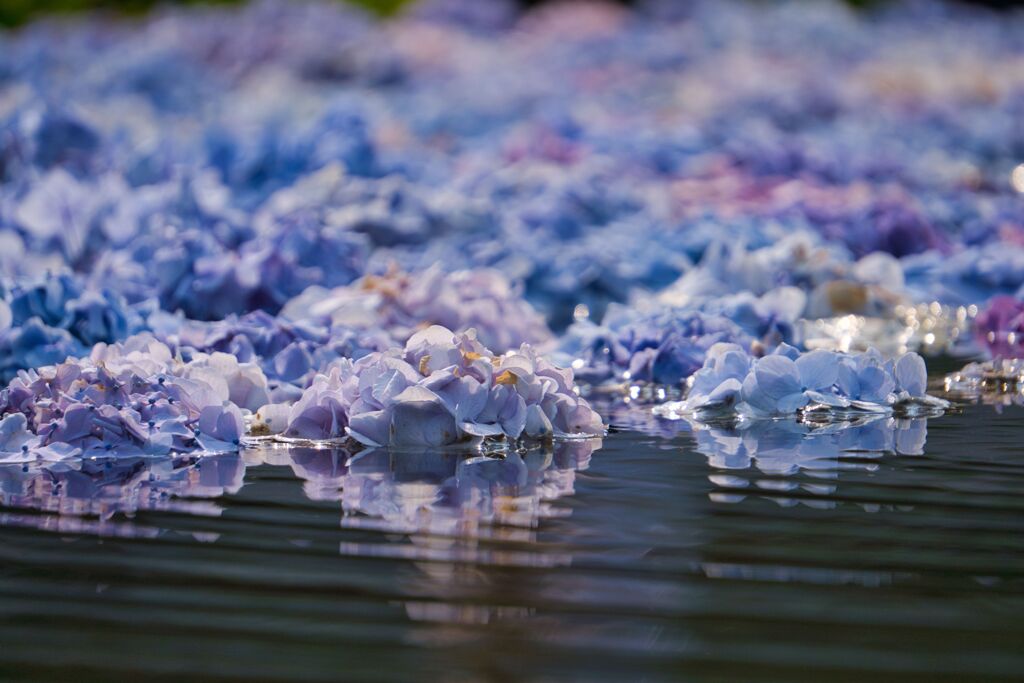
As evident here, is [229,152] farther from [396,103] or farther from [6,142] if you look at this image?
[396,103]

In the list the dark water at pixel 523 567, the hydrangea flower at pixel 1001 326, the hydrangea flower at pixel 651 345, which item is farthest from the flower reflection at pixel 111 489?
the hydrangea flower at pixel 1001 326

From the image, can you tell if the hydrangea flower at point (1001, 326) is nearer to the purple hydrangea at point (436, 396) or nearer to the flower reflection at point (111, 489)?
the purple hydrangea at point (436, 396)

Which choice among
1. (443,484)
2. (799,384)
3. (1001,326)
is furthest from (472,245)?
(443,484)

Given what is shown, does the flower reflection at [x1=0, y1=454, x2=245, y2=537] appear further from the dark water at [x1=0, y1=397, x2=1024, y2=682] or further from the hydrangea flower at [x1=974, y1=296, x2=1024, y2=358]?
the hydrangea flower at [x1=974, y1=296, x2=1024, y2=358]

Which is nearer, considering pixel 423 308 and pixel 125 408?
pixel 125 408

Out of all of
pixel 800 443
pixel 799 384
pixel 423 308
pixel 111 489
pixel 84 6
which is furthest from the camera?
pixel 84 6

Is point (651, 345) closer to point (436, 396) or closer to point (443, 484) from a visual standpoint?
point (436, 396)

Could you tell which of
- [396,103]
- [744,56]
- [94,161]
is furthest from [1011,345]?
[744,56]
